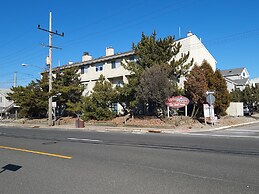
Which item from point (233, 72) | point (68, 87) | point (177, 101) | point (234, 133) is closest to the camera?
point (234, 133)

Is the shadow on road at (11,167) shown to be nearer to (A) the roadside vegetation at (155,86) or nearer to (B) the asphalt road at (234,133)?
(B) the asphalt road at (234,133)

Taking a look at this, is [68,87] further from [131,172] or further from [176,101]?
[131,172]

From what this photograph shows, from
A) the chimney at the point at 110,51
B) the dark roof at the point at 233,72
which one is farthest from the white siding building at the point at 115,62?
the dark roof at the point at 233,72

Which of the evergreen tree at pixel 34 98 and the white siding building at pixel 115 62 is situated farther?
the evergreen tree at pixel 34 98

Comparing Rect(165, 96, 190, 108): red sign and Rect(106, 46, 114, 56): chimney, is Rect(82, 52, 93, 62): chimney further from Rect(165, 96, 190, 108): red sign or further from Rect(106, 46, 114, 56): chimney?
Rect(165, 96, 190, 108): red sign

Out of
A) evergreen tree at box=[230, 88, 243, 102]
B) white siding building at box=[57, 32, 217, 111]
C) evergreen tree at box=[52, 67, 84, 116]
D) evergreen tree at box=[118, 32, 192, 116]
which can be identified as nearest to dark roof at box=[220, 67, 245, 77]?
evergreen tree at box=[230, 88, 243, 102]

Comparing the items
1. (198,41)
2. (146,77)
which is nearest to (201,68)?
(146,77)

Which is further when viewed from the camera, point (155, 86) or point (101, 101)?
point (101, 101)

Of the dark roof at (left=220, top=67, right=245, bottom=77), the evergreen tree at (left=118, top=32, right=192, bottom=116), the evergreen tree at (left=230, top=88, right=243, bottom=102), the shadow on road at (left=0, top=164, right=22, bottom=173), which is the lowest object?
the shadow on road at (left=0, top=164, right=22, bottom=173)

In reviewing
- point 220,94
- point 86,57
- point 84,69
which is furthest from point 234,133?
point 86,57

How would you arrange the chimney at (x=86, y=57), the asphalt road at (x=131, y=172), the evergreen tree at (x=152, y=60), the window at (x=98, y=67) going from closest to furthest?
the asphalt road at (x=131, y=172), the evergreen tree at (x=152, y=60), the window at (x=98, y=67), the chimney at (x=86, y=57)

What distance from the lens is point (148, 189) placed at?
18.5ft

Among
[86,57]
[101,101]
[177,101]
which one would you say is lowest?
[177,101]

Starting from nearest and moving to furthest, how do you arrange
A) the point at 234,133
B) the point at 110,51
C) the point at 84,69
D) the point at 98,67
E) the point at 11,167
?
the point at 11,167 → the point at 234,133 → the point at 98,67 → the point at 110,51 → the point at 84,69
